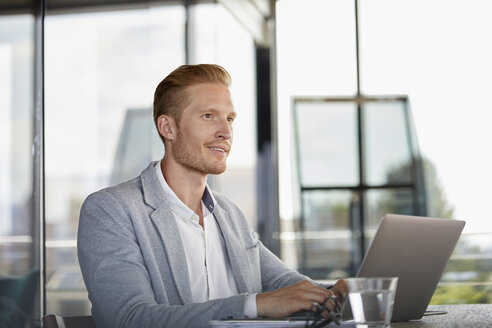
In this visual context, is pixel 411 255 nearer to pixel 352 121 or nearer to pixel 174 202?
pixel 174 202

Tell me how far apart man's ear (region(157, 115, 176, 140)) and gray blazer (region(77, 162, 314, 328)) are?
18cm

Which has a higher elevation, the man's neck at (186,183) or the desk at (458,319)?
the man's neck at (186,183)

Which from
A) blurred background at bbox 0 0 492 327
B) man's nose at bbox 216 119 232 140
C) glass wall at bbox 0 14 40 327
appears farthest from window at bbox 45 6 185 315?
man's nose at bbox 216 119 232 140

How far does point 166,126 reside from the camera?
235 cm

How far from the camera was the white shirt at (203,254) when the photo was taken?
2.14 metres

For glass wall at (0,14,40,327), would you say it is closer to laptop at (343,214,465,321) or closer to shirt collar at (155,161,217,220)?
shirt collar at (155,161,217,220)

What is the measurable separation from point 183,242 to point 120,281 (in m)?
0.42

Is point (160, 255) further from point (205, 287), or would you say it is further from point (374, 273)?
point (374, 273)

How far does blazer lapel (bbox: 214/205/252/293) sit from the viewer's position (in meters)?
2.20

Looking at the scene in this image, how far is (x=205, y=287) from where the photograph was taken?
2143 mm

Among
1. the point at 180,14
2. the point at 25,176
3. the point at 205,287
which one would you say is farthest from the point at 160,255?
the point at 180,14

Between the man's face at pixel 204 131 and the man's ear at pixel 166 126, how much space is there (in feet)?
0.11

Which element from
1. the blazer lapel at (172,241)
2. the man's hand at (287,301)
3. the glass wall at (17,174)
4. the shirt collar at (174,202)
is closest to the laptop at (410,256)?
the man's hand at (287,301)

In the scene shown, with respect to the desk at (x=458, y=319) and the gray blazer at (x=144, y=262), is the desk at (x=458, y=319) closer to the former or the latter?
the desk at (x=458, y=319)
